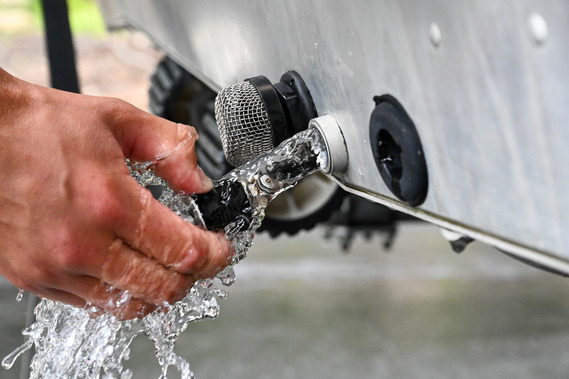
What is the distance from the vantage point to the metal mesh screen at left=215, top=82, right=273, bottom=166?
2.25 feet

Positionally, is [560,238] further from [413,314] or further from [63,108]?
[413,314]

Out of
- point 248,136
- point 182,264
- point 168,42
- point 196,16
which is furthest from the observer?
point 168,42

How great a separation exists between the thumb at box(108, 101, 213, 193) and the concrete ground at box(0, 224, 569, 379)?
51.7 inches

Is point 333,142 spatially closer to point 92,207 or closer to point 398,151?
point 398,151

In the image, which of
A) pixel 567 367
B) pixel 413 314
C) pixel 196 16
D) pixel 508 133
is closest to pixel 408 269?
pixel 413 314

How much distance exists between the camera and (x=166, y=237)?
1.89 feet

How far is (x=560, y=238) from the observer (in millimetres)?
361

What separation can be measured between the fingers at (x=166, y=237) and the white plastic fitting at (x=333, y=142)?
0.14m

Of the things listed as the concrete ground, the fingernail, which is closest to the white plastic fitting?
the fingernail

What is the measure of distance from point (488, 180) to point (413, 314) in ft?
6.36

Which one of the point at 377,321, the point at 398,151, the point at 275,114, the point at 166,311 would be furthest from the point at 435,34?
the point at 377,321

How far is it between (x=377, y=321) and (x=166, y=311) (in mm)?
1615

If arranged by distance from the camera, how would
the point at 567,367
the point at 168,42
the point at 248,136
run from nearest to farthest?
the point at 248,136
the point at 168,42
the point at 567,367

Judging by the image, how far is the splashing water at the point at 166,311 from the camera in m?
0.66
